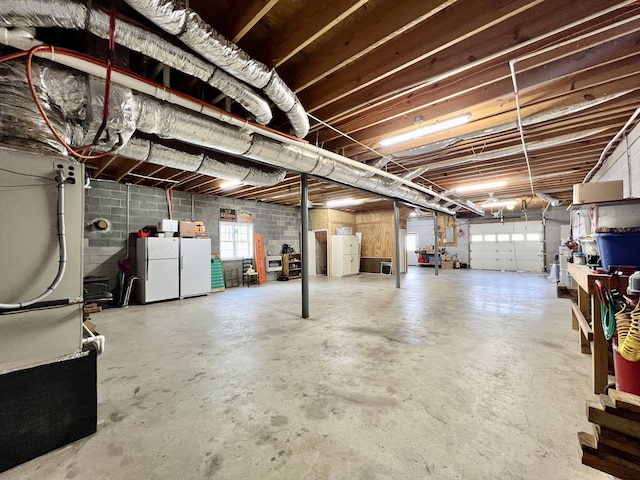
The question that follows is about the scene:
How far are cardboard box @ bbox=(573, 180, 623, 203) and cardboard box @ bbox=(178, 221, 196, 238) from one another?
6.71 metres

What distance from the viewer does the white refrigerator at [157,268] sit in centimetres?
548

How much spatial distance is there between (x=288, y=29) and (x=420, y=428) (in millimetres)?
2838

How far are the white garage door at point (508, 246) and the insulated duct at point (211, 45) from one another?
12.2 m

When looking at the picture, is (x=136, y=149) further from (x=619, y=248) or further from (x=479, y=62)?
(x=619, y=248)

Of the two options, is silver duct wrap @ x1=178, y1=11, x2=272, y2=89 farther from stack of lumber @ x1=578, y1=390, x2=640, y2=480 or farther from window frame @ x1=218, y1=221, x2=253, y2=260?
window frame @ x1=218, y1=221, x2=253, y2=260

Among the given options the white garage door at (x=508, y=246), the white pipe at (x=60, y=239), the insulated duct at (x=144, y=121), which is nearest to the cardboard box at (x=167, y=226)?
the insulated duct at (x=144, y=121)

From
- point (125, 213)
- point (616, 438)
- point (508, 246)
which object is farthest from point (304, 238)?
point (508, 246)

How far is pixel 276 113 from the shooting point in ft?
9.93

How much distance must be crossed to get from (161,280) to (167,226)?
1197mm

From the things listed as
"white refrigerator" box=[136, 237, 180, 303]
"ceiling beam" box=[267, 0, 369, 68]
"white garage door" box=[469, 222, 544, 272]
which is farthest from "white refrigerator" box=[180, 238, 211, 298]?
"white garage door" box=[469, 222, 544, 272]

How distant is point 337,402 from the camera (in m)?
1.95

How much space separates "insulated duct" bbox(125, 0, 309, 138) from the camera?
136 centimetres

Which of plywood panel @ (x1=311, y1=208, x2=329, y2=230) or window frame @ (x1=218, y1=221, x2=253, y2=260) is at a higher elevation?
plywood panel @ (x1=311, y1=208, x2=329, y2=230)

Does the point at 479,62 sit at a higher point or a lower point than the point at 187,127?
higher
